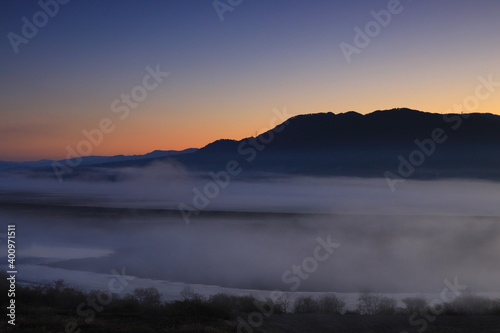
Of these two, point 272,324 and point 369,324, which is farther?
point 369,324

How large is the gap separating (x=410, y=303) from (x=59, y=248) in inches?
1540

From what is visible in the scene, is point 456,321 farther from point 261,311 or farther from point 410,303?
point 261,311

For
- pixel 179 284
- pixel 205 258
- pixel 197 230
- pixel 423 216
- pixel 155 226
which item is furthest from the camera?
pixel 423 216

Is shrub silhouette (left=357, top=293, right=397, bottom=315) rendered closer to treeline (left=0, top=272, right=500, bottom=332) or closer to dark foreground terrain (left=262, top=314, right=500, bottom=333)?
treeline (left=0, top=272, right=500, bottom=332)

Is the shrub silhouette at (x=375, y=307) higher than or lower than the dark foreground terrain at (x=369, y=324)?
higher

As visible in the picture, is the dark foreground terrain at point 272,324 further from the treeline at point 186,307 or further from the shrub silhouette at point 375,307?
the shrub silhouette at point 375,307

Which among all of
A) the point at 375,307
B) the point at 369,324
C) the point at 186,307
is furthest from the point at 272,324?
the point at 375,307

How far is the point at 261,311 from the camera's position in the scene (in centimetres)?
2544

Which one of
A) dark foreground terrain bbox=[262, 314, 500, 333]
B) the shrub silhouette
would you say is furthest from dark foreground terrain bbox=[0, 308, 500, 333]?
the shrub silhouette

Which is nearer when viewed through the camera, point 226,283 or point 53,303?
point 53,303

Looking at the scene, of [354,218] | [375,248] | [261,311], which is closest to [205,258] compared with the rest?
[375,248]

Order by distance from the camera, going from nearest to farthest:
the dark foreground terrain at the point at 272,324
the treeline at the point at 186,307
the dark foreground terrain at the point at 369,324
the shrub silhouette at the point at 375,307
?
1. the dark foreground terrain at the point at 272,324
2. the dark foreground terrain at the point at 369,324
3. the treeline at the point at 186,307
4. the shrub silhouette at the point at 375,307

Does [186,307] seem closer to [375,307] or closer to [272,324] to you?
[272,324]

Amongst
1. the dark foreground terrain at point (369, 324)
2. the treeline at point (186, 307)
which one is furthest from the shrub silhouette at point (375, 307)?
the dark foreground terrain at point (369, 324)
